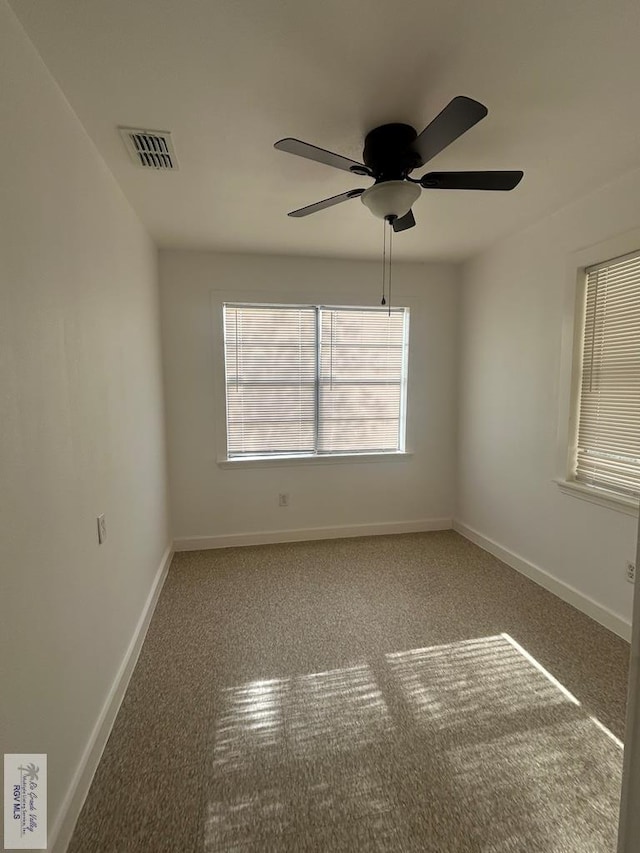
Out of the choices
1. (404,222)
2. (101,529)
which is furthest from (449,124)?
(101,529)

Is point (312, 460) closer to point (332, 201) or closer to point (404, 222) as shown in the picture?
point (404, 222)

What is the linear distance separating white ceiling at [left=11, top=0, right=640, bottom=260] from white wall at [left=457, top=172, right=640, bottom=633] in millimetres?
380

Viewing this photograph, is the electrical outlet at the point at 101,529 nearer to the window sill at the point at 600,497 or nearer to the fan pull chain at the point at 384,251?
the fan pull chain at the point at 384,251

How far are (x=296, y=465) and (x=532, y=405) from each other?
2007mm

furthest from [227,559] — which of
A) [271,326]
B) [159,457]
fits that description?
[271,326]

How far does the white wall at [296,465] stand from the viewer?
335cm

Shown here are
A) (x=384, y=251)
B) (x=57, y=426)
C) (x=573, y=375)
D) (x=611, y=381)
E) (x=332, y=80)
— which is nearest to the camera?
(x=57, y=426)

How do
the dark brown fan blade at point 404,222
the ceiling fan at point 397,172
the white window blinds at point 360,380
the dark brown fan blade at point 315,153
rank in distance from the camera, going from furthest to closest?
the white window blinds at point 360,380 → the dark brown fan blade at point 404,222 → the ceiling fan at point 397,172 → the dark brown fan blade at point 315,153

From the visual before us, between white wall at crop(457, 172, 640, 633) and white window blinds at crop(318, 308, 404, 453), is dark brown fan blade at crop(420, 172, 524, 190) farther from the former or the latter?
white window blinds at crop(318, 308, 404, 453)

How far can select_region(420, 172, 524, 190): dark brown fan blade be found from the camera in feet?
5.39

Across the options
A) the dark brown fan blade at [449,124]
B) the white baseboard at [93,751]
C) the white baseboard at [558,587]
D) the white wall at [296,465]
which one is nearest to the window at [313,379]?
the white wall at [296,465]

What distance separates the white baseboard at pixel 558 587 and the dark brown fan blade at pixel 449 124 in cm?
262

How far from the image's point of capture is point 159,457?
3.07 meters

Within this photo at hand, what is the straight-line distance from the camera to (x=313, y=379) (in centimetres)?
364
